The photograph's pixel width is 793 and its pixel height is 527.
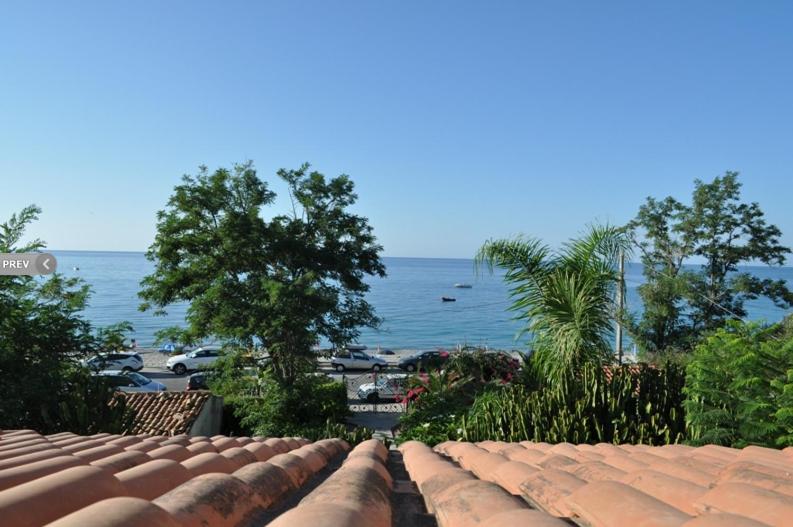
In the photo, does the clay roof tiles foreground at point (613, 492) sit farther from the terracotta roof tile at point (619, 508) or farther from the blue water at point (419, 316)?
the blue water at point (419, 316)

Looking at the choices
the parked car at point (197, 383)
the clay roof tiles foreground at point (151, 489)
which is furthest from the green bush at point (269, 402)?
the clay roof tiles foreground at point (151, 489)

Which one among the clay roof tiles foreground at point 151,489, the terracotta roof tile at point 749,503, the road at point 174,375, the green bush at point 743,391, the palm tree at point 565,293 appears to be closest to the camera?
the clay roof tiles foreground at point 151,489

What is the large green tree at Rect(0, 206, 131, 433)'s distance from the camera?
11531mm

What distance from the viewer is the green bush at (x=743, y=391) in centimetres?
569

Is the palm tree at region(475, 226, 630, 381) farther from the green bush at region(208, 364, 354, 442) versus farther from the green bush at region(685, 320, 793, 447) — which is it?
the green bush at region(208, 364, 354, 442)

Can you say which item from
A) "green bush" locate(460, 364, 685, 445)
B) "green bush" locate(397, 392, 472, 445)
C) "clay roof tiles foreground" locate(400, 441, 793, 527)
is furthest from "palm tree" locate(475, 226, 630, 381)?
"clay roof tiles foreground" locate(400, 441, 793, 527)

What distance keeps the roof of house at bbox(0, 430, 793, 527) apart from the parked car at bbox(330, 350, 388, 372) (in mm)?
37575

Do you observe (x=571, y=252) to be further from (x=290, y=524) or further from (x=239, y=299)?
(x=239, y=299)

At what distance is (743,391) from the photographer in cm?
610

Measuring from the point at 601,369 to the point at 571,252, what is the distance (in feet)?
6.78

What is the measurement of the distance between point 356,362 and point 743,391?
120ft

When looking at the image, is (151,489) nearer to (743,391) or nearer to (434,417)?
(743,391)

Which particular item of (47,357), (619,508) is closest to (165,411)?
(47,357)

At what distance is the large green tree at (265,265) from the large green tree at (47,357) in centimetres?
589
